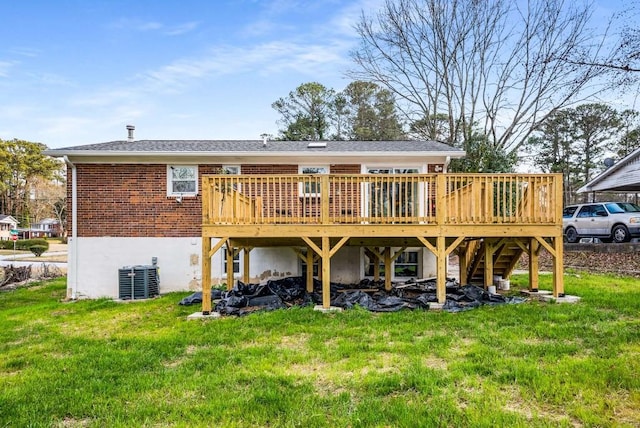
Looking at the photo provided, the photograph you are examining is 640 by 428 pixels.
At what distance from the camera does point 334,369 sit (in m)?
4.36

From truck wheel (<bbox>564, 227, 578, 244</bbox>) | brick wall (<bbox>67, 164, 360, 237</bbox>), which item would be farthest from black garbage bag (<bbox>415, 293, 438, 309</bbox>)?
truck wheel (<bbox>564, 227, 578, 244</bbox>)

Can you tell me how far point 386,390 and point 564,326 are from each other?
3.45 m

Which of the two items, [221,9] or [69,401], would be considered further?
[221,9]

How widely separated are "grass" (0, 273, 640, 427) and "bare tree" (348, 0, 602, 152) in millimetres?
14777

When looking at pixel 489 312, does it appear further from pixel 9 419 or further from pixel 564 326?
pixel 9 419

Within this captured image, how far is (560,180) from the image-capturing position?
7531mm

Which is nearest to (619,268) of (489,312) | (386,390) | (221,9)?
(489,312)

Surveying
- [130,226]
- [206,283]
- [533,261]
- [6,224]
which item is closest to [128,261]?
[130,226]

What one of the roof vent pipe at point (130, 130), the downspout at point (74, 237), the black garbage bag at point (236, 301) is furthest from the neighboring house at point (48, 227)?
the black garbage bag at point (236, 301)

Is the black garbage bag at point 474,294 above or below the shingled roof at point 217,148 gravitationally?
below

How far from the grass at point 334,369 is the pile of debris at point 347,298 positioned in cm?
54

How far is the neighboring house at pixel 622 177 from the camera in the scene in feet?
44.2

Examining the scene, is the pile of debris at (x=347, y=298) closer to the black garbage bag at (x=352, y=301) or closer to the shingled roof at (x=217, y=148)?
the black garbage bag at (x=352, y=301)

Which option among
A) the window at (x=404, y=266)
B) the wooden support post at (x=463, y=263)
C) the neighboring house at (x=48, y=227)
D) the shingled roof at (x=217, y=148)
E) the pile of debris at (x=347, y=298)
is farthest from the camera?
the neighboring house at (x=48, y=227)
